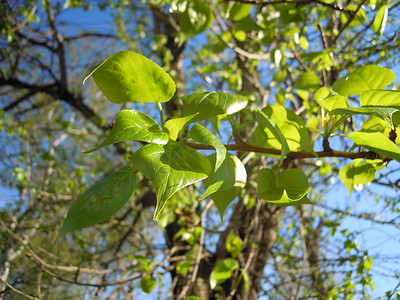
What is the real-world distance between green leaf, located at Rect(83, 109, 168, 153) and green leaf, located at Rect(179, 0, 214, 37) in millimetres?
363

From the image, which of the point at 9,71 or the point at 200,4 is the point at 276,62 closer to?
the point at 200,4

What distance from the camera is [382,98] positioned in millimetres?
265

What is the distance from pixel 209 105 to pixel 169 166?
69mm

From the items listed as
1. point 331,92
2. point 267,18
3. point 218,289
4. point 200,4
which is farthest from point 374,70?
point 218,289

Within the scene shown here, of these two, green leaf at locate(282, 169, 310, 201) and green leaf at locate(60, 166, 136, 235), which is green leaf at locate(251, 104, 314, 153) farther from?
green leaf at locate(60, 166, 136, 235)

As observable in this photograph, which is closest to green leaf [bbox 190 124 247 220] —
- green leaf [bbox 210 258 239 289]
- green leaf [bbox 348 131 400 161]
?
green leaf [bbox 348 131 400 161]

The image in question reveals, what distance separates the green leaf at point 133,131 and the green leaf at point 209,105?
3 cm

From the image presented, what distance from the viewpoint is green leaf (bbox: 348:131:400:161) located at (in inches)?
9.5

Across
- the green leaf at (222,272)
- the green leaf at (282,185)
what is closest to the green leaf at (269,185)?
the green leaf at (282,185)

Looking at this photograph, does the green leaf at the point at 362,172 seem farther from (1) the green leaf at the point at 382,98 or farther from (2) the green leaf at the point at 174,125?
(2) the green leaf at the point at 174,125

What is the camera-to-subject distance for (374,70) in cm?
29

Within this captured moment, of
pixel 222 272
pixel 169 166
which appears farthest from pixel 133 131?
pixel 222 272

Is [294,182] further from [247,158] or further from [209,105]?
[247,158]

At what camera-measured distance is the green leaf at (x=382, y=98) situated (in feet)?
0.85
